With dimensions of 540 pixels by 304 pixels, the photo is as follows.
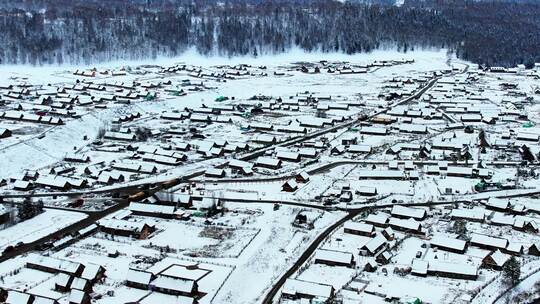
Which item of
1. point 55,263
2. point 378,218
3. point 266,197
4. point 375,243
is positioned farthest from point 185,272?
point 378,218

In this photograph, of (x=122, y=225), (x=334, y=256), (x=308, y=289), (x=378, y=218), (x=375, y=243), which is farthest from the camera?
(x=378, y=218)

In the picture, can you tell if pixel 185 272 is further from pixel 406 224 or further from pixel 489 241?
pixel 489 241

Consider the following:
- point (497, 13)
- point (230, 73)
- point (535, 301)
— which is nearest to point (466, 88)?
point (230, 73)

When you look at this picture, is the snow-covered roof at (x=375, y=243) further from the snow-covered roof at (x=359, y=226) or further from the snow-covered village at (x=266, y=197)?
the snow-covered roof at (x=359, y=226)

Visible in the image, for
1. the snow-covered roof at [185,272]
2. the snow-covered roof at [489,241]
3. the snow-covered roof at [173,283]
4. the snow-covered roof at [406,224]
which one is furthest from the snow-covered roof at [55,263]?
the snow-covered roof at [489,241]

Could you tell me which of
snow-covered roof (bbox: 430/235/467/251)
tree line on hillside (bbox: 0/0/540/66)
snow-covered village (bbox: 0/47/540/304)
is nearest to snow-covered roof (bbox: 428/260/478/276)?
snow-covered village (bbox: 0/47/540/304)

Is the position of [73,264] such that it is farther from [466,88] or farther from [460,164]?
[466,88]
